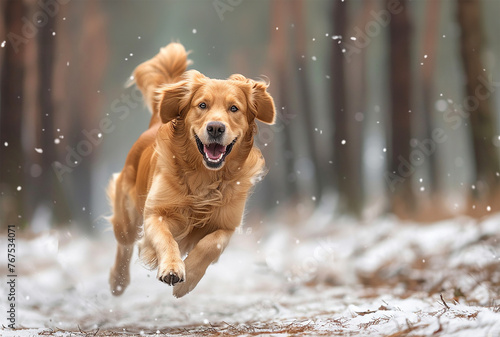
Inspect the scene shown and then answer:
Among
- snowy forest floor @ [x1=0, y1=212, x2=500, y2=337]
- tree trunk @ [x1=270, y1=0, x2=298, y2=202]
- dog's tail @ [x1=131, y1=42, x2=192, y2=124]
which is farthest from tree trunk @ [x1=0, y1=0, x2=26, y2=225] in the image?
tree trunk @ [x1=270, y1=0, x2=298, y2=202]

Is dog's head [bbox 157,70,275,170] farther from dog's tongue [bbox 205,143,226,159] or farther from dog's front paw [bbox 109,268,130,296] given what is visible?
dog's front paw [bbox 109,268,130,296]

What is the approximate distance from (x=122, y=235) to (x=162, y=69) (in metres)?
1.57

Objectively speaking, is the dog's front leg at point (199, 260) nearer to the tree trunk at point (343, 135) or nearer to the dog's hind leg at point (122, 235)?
the dog's hind leg at point (122, 235)

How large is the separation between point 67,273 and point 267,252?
3.87 meters

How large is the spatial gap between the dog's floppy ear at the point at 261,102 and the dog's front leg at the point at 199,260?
0.92m

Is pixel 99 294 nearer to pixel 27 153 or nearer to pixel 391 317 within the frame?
pixel 27 153

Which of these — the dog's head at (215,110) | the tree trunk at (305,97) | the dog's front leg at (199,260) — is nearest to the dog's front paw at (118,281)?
the dog's front leg at (199,260)

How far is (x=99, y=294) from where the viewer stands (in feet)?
23.8

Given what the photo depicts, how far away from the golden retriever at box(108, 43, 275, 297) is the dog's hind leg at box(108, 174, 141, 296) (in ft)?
2.78

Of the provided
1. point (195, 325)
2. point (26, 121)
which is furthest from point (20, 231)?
point (195, 325)

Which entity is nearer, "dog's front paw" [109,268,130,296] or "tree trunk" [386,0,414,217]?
"dog's front paw" [109,268,130,296]

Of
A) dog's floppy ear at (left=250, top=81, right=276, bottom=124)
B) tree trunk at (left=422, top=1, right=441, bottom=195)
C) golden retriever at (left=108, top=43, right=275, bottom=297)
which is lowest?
golden retriever at (left=108, top=43, right=275, bottom=297)

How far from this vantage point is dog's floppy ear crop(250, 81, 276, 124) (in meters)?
4.05

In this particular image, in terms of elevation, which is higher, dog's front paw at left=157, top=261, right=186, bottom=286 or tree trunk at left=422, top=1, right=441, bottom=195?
tree trunk at left=422, top=1, right=441, bottom=195
